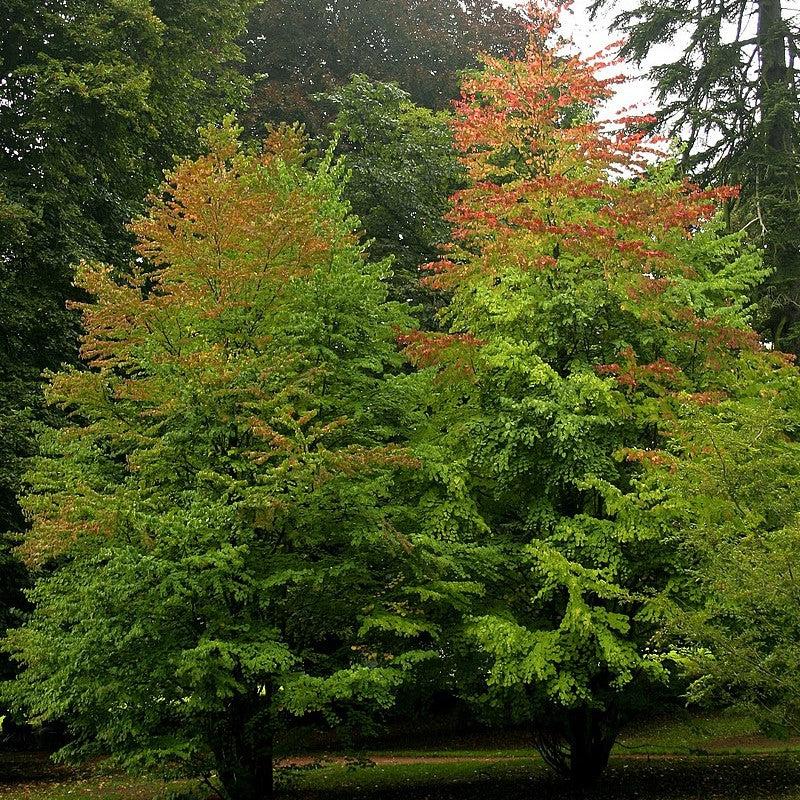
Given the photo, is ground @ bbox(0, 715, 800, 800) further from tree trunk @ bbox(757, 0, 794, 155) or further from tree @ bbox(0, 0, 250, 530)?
tree trunk @ bbox(757, 0, 794, 155)

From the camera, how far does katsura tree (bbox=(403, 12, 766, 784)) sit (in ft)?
30.8

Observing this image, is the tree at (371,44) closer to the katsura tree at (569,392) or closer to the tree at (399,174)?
the tree at (399,174)

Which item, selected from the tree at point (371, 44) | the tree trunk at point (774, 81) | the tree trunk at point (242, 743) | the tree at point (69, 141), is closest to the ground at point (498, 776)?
the tree trunk at point (242, 743)

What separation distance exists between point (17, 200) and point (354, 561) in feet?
32.3

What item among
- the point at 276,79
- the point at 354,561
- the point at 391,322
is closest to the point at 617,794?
the point at 354,561

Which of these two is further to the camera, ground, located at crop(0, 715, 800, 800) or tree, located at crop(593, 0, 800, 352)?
tree, located at crop(593, 0, 800, 352)

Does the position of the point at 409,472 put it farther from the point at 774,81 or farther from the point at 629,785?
the point at 774,81

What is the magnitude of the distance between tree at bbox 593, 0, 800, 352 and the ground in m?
7.71

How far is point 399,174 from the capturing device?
1861cm

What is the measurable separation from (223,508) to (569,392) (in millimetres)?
4152

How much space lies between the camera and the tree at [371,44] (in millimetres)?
24141

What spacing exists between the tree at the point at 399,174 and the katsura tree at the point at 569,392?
21.6 feet

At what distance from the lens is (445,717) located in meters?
22.0

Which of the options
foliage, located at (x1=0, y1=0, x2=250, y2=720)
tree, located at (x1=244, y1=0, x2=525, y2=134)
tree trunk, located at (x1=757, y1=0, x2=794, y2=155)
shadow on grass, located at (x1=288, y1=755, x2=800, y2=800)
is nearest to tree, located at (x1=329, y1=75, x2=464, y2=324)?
foliage, located at (x1=0, y1=0, x2=250, y2=720)
